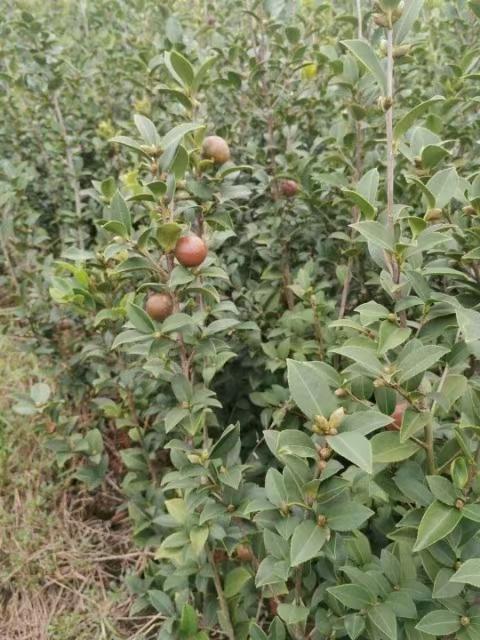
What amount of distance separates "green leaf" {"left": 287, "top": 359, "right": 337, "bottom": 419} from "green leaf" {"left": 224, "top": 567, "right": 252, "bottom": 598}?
2.73 feet

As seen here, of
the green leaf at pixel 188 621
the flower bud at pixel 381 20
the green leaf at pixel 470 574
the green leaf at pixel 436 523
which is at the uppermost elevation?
the flower bud at pixel 381 20

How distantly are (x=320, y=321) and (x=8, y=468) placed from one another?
1.56 metres

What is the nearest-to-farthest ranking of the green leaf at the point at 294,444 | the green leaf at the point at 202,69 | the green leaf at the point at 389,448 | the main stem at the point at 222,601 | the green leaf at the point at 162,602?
1. the green leaf at the point at 294,444
2. the green leaf at the point at 389,448
3. the green leaf at the point at 202,69
4. the main stem at the point at 222,601
5. the green leaf at the point at 162,602

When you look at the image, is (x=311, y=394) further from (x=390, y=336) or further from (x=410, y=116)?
(x=410, y=116)

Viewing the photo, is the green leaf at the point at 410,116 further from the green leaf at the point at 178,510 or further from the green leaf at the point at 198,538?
the green leaf at the point at 178,510

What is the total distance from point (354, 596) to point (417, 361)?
0.53 m

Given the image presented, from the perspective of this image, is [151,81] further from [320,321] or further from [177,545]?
[177,545]

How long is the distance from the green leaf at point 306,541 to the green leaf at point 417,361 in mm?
333

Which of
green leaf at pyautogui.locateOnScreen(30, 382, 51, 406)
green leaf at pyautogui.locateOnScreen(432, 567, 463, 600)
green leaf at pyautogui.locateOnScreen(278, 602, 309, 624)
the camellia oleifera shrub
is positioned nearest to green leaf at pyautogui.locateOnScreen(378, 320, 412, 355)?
the camellia oleifera shrub

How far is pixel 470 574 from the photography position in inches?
36.7

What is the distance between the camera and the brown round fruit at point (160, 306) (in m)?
1.40

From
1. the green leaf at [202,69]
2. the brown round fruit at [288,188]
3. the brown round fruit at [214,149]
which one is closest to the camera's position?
the green leaf at [202,69]

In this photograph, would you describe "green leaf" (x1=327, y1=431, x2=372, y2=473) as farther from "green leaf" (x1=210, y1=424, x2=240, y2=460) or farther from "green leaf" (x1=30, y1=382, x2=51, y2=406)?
"green leaf" (x1=30, y1=382, x2=51, y2=406)

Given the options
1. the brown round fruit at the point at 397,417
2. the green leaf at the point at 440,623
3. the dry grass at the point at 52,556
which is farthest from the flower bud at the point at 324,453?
the dry grass at the point at 52,556
